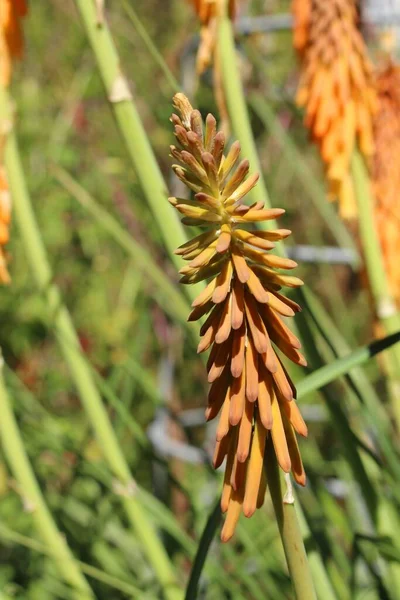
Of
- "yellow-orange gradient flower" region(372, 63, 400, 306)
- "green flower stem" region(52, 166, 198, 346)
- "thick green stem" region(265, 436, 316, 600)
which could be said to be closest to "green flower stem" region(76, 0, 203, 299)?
"green flower stem" region(52, 166, 198, 346)

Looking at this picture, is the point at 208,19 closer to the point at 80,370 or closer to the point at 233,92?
the point at 233,92

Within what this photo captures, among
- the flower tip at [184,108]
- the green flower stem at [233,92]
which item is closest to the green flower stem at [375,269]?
the green flower stem at [233,92]

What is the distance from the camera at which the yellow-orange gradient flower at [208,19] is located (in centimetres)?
84

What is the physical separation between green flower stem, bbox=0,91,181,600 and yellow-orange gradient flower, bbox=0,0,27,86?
0.12ft

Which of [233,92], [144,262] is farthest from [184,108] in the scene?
[144,262]

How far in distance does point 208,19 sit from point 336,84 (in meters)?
0.30

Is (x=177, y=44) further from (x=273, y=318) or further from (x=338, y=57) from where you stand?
(x=273, y=318)

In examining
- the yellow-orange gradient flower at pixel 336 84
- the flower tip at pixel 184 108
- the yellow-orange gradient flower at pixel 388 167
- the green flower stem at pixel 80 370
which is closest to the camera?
the flower tip at pixel 184 108

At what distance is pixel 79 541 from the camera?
1257mm

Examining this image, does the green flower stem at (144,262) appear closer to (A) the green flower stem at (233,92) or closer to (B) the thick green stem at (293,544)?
(A) the green flower stem at (233,92)

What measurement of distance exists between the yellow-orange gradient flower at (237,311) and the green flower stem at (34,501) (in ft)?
1.53

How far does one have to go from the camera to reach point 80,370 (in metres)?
0.98

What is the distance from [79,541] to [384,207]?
70 cm

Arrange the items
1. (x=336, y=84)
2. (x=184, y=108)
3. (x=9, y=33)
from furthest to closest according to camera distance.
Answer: (x=336, y=84)
(x=9, y=33)
(x=184, y=108)
